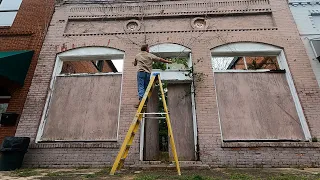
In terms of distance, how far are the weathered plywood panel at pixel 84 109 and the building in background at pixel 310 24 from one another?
5.85 metres

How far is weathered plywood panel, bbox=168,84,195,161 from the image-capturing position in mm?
5965

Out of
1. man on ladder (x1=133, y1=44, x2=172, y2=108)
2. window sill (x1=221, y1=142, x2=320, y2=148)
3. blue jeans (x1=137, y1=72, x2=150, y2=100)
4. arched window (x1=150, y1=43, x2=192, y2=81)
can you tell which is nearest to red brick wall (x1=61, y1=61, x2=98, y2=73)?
arched window (x1=150, y1=43, x2=192, y2=81)

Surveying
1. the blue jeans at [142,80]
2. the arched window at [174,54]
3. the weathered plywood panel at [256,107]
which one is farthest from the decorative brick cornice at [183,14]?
the blue jeans at [142,80]

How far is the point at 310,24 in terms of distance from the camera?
23.4 feet

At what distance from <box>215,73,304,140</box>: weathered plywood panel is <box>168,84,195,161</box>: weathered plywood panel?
34.7 inches

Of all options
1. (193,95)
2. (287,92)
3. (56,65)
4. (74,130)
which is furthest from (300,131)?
(56,65)

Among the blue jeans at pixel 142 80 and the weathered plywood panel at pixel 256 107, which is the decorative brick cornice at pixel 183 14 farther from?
the blue jeans at pixel 142 80

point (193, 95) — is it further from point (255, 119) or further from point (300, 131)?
point (300, 131)

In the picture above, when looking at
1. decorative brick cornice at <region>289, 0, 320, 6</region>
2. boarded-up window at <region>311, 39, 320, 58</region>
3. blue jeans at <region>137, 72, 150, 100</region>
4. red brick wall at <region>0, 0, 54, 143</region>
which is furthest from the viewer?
decorative brick cornice at <region>289, 0, 320, 6</region>

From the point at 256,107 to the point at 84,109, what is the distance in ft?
15.9

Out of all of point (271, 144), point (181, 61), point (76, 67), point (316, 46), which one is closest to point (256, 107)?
point (271, 144)

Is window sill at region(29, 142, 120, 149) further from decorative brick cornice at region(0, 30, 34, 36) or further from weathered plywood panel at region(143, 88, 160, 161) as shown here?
decorative brick cornice at region(0, 30, 34, 36)

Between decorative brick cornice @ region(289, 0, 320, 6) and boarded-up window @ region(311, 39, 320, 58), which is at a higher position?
decorative brick cornice @ region(289, 0, 320, 6)

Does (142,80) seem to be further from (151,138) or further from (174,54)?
(174,54)
